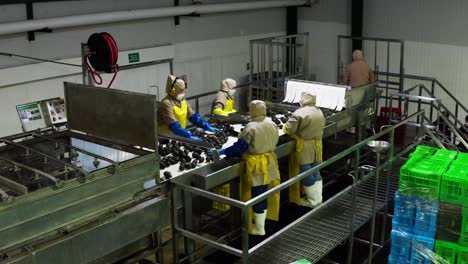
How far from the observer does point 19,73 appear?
19.2ft

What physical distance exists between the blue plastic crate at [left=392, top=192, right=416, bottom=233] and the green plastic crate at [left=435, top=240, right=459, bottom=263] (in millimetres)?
243

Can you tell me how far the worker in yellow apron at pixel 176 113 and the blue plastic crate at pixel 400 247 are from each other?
193cm

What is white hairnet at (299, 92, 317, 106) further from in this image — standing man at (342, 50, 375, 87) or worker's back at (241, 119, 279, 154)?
standing man at (342, 50, 375, 87)

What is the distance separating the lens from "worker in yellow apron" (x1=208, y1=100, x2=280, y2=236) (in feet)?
14.2

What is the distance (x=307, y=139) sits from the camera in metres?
5.02

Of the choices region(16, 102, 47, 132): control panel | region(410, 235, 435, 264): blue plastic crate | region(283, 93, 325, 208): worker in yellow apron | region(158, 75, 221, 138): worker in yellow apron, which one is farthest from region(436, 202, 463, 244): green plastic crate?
region(16, 102, 47, 132): control panel

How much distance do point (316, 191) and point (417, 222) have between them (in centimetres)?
123

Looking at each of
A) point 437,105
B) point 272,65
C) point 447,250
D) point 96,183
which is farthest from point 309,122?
point 272,65

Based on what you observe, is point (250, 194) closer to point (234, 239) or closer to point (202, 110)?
point (234, 239)

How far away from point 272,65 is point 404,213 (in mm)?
4614

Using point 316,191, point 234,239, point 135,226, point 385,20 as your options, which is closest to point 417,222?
point 316,191

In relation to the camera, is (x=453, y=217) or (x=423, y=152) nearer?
(x=453, y=217)

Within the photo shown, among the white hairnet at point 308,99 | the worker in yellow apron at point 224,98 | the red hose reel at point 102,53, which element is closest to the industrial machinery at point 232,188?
the white hairnet at point 308,99

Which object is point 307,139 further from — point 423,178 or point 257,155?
point 423,178
